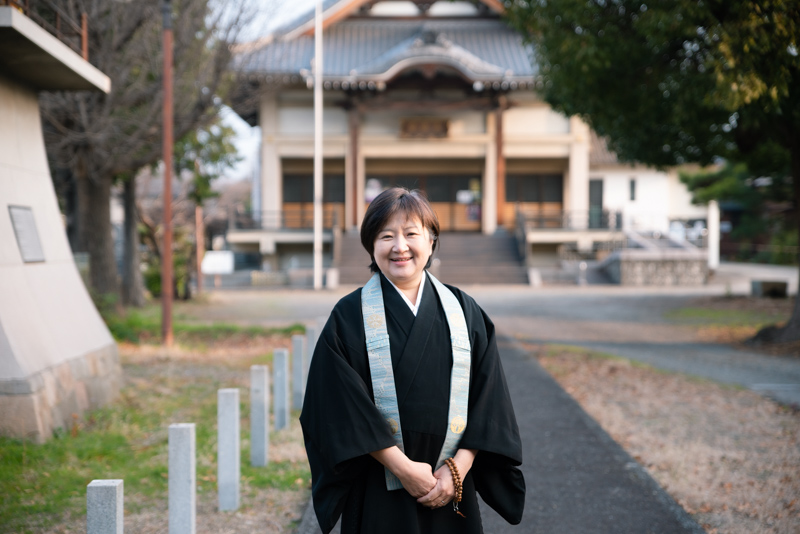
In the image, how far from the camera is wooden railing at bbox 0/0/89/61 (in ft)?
20.3

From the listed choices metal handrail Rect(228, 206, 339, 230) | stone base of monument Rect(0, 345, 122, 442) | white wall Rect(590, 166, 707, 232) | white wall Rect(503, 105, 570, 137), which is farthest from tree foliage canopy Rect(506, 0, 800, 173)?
white wall Rect(590, 166, 707, 232)

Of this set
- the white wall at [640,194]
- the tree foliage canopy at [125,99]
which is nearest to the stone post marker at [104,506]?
the tree foliage canopy at [125,99]

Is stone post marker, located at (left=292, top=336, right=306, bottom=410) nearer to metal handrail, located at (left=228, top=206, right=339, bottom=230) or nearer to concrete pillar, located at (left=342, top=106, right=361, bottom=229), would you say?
metal handrail, located at (left=228, top=206, right=339, bottom=230)

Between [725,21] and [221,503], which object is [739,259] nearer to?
[725,21]

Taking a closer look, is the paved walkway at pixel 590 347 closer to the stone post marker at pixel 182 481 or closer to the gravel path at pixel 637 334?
the gravel path at pixel 637 334

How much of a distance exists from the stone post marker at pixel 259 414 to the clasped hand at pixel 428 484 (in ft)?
8.38

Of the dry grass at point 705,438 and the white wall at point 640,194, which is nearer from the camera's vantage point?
the dry grass at point 705,438

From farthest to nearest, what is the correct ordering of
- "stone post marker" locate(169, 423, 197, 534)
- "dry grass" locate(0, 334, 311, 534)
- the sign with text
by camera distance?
the sign with text < "dry grass" locate(0, 334, 311, 534) < "stone post marker" locate(169, 423, 197, 534)

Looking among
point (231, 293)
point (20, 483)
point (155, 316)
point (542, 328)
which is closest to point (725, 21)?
point (542, 328)

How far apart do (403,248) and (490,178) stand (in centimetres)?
2298

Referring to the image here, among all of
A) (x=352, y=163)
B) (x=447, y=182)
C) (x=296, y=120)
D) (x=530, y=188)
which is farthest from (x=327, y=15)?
(x=530, y=188)

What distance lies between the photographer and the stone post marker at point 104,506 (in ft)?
7.32

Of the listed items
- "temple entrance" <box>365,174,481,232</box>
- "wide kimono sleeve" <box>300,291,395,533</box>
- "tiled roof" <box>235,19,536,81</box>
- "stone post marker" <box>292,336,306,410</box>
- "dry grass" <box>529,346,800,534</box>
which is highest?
"tiled roof" <box>235,19,536,81</box>

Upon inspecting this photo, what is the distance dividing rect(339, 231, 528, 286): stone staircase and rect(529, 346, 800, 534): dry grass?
12.6 metres
